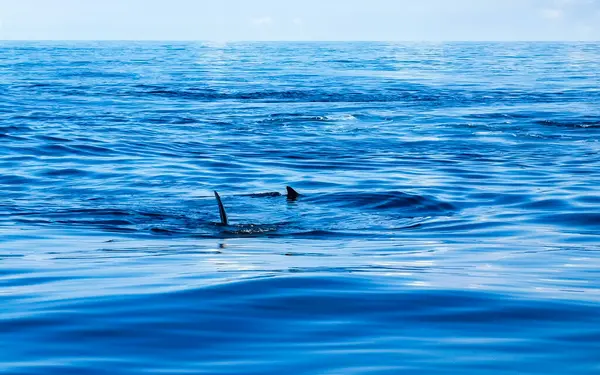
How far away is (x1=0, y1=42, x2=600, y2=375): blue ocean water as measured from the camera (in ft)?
17.8

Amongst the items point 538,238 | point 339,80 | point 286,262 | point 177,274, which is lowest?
point 177,274

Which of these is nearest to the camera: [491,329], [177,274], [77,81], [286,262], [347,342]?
[347,342]

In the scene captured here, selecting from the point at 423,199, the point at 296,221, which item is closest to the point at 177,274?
the point at 296,221

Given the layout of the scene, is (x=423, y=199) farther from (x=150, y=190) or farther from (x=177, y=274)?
(x=177, y=274)

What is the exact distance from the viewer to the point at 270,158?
71.5 ft

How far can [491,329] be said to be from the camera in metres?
5.98

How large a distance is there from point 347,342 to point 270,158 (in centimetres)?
1637

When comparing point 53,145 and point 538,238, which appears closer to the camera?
point 538,238

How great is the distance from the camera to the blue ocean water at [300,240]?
5.41 meters

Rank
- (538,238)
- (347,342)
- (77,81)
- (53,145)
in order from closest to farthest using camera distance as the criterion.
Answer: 1. (347,342)
2. (538,238)
3. (53,145)
4. (77,81)

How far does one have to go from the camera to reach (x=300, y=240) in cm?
1196

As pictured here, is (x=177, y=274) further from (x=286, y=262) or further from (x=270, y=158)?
(x=270, y=158)

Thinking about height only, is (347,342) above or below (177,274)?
below

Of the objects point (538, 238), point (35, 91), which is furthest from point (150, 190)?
point (35, 91)
